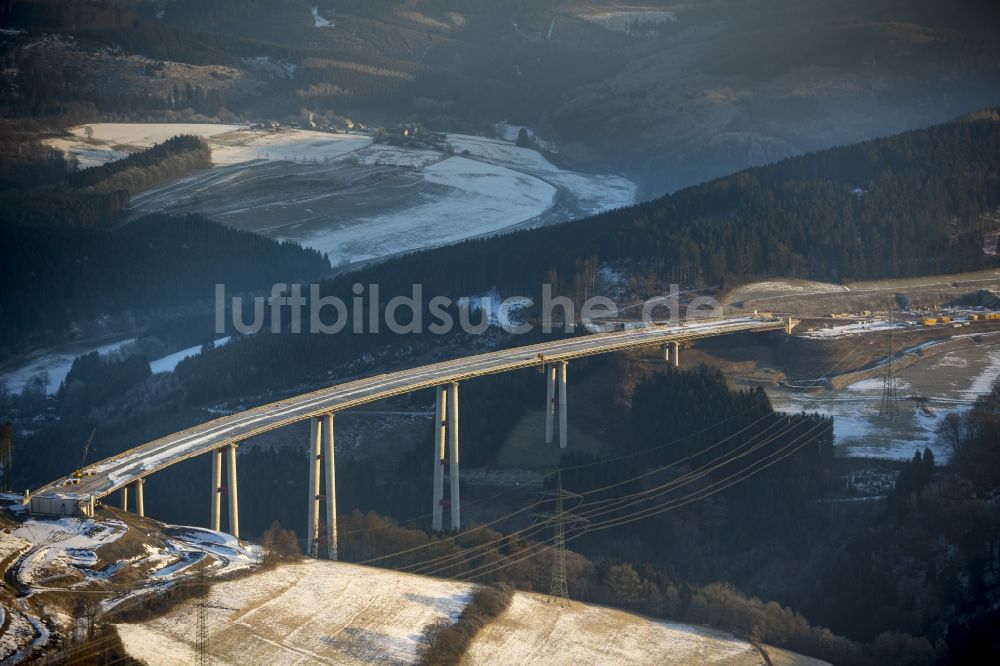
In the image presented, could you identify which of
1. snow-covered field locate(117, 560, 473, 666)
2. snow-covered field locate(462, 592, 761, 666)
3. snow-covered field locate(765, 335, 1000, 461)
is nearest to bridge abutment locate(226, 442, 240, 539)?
snow-covered field locate(117, 560, 473, 666)

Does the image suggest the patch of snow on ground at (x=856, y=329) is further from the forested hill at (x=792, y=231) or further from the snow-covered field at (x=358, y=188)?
the snow-covered field at (x=358, y=188)

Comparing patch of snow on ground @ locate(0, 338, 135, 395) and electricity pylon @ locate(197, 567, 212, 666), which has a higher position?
electricity pylon @ locate(197, 567, 212, 666)

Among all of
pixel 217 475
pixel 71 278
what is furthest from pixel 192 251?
pixel 217 475

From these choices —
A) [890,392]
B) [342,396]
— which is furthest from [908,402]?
[342,396]

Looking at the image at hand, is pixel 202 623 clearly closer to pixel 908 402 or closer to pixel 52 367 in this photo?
pixel 908 402

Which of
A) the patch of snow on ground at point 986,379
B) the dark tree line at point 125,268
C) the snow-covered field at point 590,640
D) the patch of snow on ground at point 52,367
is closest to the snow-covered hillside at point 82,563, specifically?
the snow-covered field at point 590,640

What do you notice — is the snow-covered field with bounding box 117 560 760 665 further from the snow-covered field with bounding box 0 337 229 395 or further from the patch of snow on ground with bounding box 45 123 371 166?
the patch of snow on ground with bounding box 45 123 371 166

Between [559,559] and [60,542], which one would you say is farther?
[559,559]
